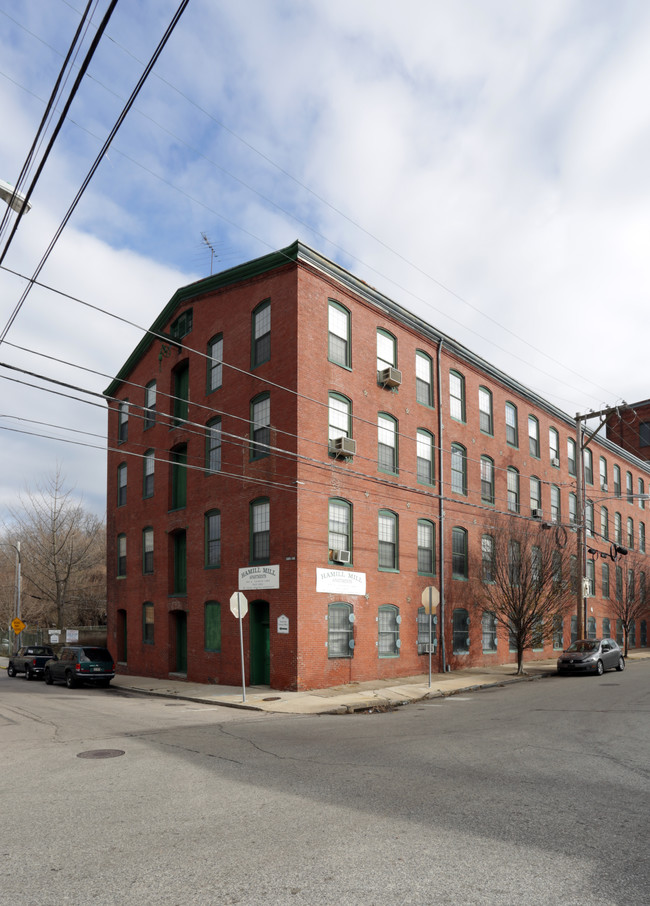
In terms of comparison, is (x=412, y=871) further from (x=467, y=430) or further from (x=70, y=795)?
(x=467, y=430)

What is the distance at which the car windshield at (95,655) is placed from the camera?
26188mm

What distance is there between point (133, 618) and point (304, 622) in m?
13.6

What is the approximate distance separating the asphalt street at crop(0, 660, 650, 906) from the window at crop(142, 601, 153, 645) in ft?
53.6

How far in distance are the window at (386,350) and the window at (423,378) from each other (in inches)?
62.2

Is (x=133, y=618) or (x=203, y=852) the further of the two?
(x=133, y=618)

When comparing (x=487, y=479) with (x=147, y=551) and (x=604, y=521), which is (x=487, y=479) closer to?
(x=147, y=551)

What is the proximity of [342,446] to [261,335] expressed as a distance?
16.5 feet

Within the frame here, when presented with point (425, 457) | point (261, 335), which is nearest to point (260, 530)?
point (261, 335)

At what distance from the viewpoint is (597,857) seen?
5.66 m

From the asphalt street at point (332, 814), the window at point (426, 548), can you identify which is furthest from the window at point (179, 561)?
the asphalt street at point (332, 814)

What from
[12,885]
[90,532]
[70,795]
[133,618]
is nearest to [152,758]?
[70,795]

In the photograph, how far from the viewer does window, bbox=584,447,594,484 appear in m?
42.1

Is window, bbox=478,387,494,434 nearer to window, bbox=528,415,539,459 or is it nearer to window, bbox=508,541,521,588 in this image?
window, bbox=528,415,539,459

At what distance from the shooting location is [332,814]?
696cm
